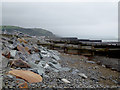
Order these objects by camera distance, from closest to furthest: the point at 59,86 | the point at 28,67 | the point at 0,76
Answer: the point at 0,76 → the point at 59,86 → the point at 28,67

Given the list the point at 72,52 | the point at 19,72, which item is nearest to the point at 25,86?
the point at 19,72

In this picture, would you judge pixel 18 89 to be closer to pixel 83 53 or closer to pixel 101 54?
pixel 83 53

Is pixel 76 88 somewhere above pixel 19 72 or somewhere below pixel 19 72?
below

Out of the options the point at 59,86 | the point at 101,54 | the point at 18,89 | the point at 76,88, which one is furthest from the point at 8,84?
the point at 101,54

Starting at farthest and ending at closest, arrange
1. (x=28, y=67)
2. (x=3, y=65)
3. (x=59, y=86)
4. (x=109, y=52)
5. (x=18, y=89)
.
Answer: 1. (x=109, y=52)
2. (x=28, y=67)
3. (x=3, y=65)
4. (x=59, y=86)
5. (x=18, y=89)

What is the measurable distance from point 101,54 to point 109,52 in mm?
1123

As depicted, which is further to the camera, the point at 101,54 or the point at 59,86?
the point at 101,54

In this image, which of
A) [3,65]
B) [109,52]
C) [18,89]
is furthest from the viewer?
[109,52]

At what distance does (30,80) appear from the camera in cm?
422

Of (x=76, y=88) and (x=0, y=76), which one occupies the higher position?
(x=0, y=76)

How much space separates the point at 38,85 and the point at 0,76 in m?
1.46

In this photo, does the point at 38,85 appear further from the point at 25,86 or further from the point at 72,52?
the point at 72,52

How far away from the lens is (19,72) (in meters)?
4.53

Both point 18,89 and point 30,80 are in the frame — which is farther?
point 30,80
